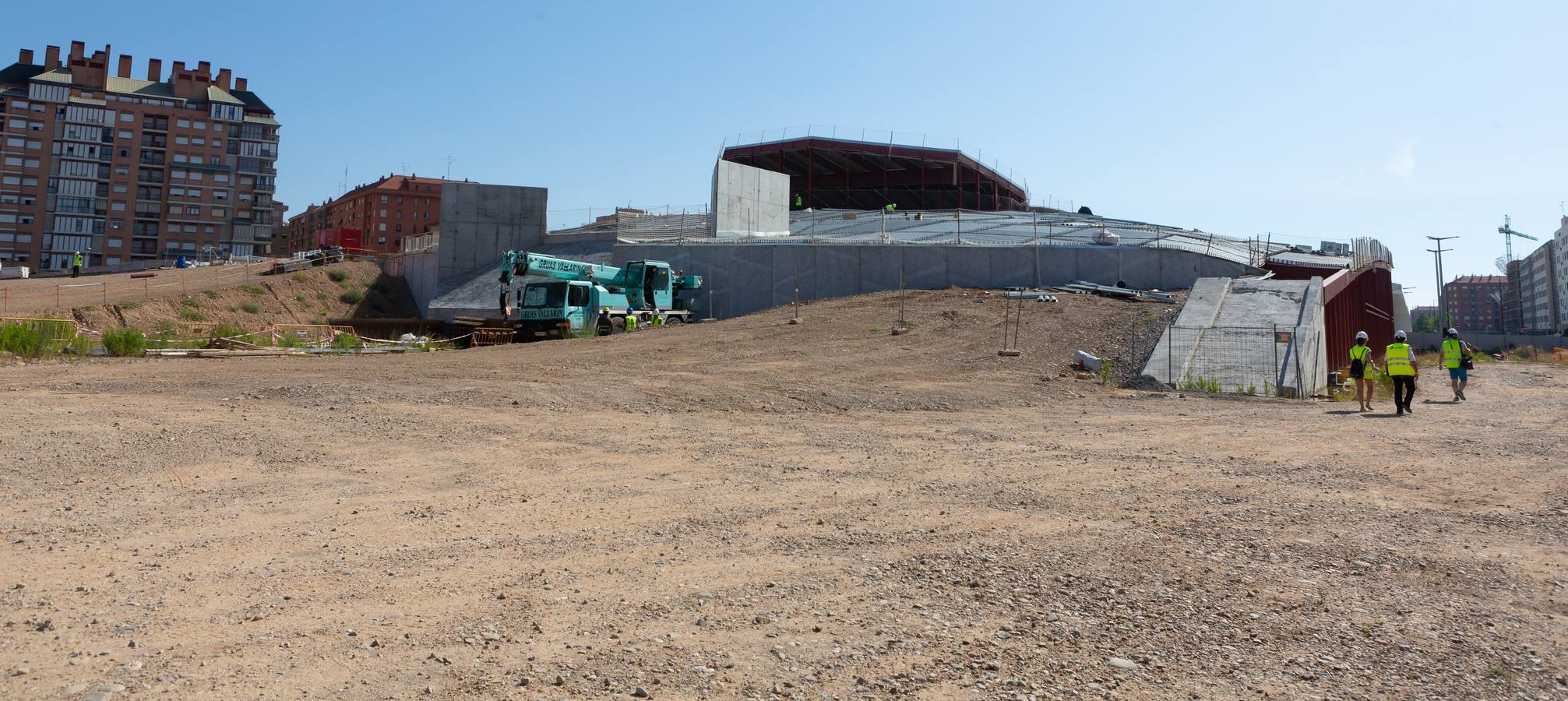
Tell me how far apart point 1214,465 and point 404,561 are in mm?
7765

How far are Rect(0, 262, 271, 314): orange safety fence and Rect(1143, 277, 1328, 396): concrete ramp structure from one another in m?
36.1

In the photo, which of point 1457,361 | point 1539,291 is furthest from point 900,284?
point 1539,291

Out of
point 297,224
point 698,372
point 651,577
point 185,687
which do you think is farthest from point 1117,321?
point 297,224

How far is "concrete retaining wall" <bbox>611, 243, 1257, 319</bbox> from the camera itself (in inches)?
1232

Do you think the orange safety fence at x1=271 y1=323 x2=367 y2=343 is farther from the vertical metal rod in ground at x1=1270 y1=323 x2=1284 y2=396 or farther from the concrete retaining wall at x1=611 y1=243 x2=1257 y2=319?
the vertical metal rod in ground at x1=1270 y1=323 x2=1284 y2=396

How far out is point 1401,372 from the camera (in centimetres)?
1470

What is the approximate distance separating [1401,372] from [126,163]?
352ft

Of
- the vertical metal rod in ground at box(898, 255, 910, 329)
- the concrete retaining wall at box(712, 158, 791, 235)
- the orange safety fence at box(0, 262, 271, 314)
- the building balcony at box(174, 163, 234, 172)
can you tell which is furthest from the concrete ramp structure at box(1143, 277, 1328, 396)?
the building balcony at box(174, 163, 234, 172)

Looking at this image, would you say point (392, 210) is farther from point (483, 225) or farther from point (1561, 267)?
point (1561, 267)

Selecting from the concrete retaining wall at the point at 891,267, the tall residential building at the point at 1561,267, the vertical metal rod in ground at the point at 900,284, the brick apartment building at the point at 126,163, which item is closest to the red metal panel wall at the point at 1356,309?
the concrete retaining wall at the point at 891,267

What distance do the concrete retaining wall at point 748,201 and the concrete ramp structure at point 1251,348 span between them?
66.2ft

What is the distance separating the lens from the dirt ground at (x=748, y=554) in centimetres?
388

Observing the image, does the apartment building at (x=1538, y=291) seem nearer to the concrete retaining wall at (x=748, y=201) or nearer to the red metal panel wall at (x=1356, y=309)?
the red metal panel wall at (x=1356, y=309)

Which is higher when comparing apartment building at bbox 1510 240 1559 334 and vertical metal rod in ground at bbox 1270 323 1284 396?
apartment building at bbox 1510 240 1559 334
